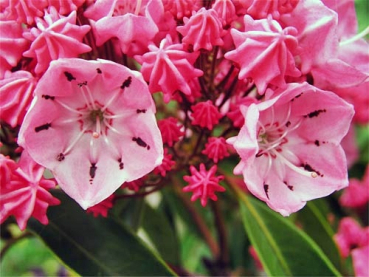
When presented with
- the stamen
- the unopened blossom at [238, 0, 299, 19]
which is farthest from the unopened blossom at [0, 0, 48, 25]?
the stamen

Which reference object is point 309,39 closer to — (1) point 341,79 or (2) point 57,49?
(1) point 341,79

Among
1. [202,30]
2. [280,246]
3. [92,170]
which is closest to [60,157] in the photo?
[92,170]

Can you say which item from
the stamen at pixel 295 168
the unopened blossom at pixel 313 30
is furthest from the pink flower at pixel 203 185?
the unopened blossom at pixel 313 30

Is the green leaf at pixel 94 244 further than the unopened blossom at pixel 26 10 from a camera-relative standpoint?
Yes

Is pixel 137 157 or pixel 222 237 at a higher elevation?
pixel 137 157

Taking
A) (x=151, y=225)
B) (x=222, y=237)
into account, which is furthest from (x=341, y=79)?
(x=151, y=225)

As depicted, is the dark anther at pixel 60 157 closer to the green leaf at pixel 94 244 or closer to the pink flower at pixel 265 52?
the green leaf at pixel 94 244

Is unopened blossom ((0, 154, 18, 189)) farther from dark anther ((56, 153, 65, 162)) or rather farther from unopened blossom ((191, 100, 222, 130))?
unopened blossom ((191, 100, 222, 130))
